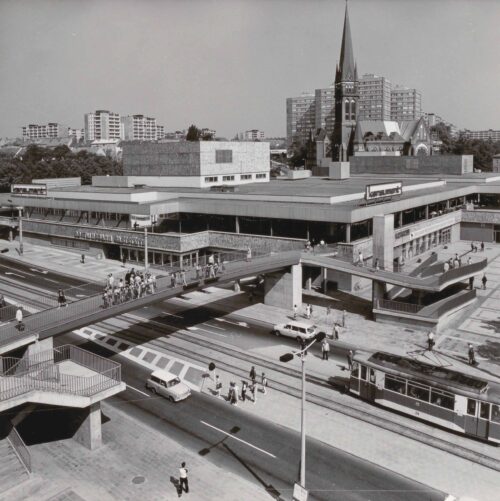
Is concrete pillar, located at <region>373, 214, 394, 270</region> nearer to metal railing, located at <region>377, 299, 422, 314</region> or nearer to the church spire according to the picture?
metal railing, located at <region>377, 299, 422, 314</region>

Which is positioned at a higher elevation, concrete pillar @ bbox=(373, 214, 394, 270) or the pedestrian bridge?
concrete pillar @ bbox=(373, 214, 394, 270)

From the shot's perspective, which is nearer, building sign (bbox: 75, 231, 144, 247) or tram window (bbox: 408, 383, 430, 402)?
tram window (bbox: 408, 383, 430, 402)

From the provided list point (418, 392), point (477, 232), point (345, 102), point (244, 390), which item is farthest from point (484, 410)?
point (345, 102)

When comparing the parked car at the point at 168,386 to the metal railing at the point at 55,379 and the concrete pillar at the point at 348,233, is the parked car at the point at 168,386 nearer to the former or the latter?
the metal railing at the point at 55,379

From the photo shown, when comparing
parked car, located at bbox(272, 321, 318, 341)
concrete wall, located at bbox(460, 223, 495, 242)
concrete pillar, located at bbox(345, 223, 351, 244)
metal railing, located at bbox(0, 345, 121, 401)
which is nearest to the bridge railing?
metal railing, located at bbox(0, 345, 121, 401)

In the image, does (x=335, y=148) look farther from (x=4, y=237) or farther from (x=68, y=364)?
(x=68, y=364)

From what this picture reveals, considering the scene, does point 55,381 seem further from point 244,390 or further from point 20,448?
point 244,390

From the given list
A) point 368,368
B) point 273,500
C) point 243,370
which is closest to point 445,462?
point 368,368
